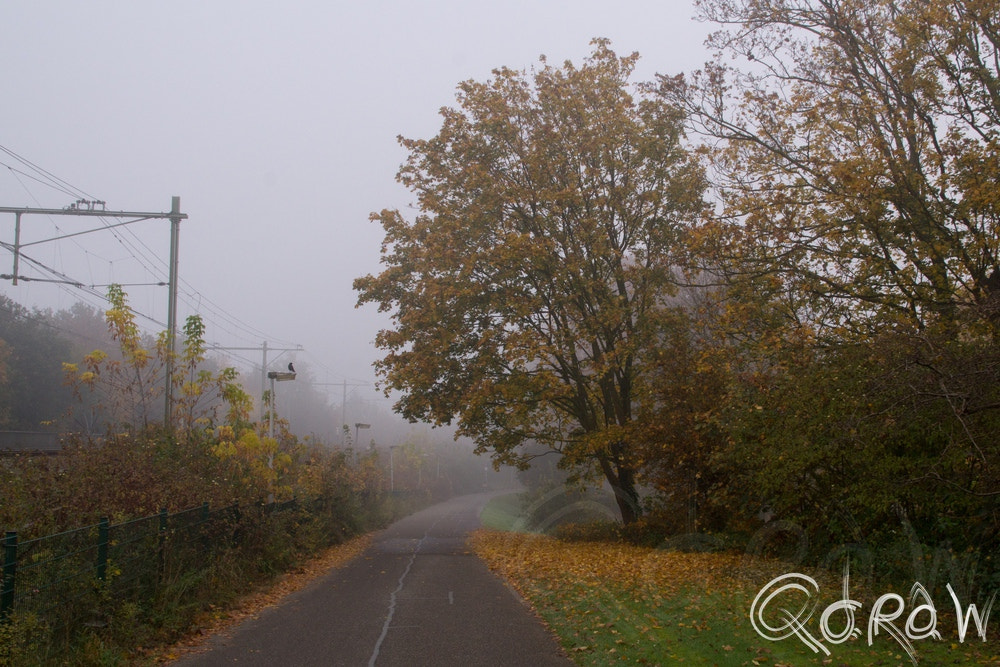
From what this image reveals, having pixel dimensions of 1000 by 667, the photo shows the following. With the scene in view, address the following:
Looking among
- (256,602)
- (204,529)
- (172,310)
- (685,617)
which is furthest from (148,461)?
(685,617)

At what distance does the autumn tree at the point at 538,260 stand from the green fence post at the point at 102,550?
11.9m

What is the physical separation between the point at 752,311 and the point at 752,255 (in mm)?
1291

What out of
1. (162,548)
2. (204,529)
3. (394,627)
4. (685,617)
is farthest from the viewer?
(204,529)

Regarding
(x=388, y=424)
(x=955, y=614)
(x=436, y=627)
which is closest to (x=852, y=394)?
(x=955, y=614)

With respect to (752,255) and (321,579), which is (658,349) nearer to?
(752,255)

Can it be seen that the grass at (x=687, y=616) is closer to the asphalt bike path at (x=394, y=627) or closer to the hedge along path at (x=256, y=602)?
the asphalt bike path at (x=394, y=627)

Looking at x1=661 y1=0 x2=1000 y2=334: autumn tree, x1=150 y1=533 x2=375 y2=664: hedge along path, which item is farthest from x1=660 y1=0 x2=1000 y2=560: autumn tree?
x1=150 y1=533 x2=375 y2=664: hedge along path

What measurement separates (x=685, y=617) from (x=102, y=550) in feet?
23.5

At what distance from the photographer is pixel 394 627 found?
10.8 meters

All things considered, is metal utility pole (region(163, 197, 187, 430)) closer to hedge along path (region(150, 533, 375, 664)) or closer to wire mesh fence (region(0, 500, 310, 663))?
hedge along path (region(150, 533, 375, 664))

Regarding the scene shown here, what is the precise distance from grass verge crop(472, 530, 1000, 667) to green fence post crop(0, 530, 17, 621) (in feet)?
18.5

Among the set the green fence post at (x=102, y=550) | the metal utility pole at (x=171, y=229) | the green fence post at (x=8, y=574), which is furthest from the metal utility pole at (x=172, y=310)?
the green fence post at (x=8, y=574)

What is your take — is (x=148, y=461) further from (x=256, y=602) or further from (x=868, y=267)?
(x=868, y=267)

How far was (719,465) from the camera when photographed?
15.7 meters
